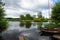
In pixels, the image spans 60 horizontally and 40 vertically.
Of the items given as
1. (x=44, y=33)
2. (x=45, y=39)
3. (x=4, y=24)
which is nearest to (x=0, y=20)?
(x=4, y=24)

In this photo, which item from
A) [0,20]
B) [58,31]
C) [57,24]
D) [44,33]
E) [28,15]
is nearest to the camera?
[0,20]

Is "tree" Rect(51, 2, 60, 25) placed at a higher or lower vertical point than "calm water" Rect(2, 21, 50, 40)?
higher

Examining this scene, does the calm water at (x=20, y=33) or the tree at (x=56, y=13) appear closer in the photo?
the calm water at (x=20, y=33)

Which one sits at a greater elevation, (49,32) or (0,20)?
(0,20)

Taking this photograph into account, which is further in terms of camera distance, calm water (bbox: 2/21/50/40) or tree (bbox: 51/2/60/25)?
tree (bbox: 51/2/60/25)

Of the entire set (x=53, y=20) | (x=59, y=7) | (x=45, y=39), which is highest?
(x=59, y=7)

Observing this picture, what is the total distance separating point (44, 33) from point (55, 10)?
13.8 feet

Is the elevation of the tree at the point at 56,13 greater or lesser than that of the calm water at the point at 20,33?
greater

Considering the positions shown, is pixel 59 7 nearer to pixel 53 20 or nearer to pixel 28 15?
pixel 53 20

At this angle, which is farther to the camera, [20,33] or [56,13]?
[56,13]

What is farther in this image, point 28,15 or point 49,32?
point 28,15

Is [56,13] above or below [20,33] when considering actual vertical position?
above

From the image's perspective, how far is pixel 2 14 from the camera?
1644 cm

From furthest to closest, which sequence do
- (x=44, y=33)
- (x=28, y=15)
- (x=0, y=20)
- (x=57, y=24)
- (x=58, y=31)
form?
(x=28, y=15) < (x=57, y=24) < (x=44, y=33) < (x=58, y=31) < (x=0, y=20)
